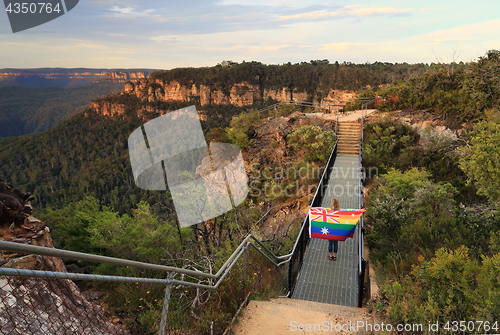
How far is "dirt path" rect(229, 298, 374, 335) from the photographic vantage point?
3695mm

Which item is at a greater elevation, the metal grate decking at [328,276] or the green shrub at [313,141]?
the green shrub at [313,141]

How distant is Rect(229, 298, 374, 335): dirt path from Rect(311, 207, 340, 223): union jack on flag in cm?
255

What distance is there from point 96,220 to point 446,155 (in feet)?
50.3

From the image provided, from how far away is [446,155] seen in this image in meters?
12.7

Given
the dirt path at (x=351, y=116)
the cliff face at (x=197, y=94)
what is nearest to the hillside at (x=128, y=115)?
the cliff face at (x=197, y=94)

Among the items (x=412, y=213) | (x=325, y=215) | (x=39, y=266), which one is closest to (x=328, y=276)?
(x=325, y=215)

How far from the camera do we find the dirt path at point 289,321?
3695mm

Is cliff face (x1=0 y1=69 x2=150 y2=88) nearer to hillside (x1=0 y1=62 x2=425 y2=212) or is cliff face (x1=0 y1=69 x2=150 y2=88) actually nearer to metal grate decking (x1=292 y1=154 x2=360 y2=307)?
hillside (x1=0 y1=62 x2=425 y2=212)

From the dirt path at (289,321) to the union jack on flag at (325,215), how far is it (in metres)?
2.55

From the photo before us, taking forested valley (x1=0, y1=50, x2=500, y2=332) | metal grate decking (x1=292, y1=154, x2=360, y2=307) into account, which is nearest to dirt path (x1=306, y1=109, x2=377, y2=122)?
forested valley (x1=0, y1=50, x2=500, y2=332)

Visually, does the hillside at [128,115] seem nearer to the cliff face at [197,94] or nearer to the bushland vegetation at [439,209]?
the cliff face at [197,94]

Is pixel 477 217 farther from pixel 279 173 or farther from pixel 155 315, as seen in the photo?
pixel 279 173

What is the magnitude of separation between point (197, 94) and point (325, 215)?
308ft

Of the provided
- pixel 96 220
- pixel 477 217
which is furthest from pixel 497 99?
pixel 96 220
